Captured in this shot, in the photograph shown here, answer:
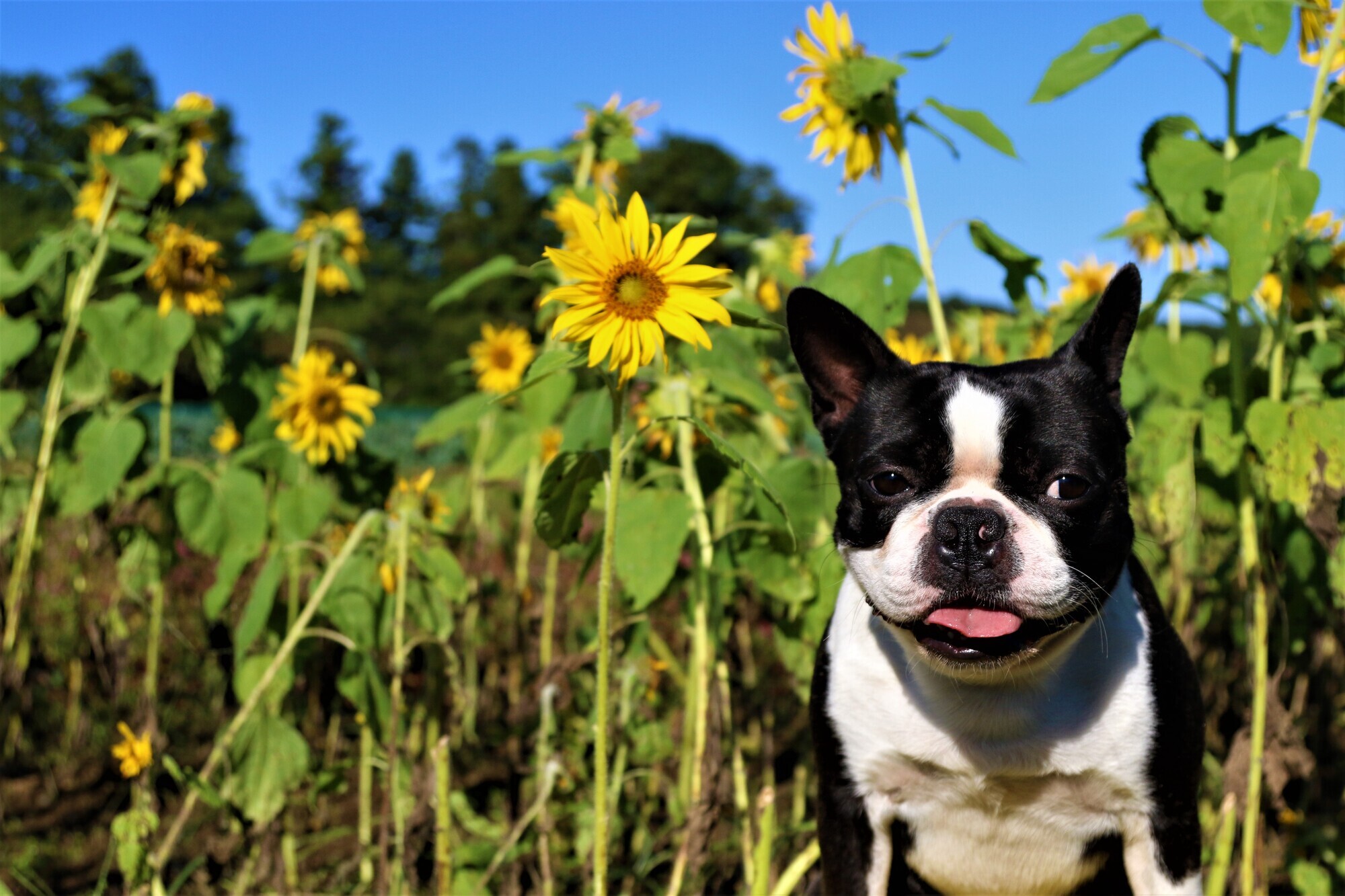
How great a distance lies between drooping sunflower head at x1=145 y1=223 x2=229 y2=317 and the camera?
3676 mm

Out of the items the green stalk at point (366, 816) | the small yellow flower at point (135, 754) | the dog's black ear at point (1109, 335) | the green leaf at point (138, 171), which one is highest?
the green leaf at point (138, 171)

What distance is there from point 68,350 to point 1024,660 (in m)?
2.81

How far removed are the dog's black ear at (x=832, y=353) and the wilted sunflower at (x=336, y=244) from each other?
Answer: 2.29 m

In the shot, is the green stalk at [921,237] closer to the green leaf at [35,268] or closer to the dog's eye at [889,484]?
the dog's eye at [889,484]

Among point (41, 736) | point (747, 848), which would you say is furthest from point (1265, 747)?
point (41, 736)

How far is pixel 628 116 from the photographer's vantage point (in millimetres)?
3549

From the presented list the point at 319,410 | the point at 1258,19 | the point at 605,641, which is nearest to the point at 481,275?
the point at 319,410

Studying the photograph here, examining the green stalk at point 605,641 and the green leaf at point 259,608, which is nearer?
the green stalk at point 605,641

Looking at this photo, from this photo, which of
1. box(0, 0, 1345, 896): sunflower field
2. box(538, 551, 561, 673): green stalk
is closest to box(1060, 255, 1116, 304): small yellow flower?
box(0, 0, 1345, 896): sunflower field

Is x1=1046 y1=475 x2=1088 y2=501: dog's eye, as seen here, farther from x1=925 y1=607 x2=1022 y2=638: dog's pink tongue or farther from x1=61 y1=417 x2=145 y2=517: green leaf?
x1=61 y1=417 x2=145 y2=517: green leaf

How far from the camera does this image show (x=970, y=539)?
186cm

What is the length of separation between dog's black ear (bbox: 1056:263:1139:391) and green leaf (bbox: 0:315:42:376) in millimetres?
2782

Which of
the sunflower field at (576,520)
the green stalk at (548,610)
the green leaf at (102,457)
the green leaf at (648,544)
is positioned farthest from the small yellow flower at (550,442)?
the green leaf at (648,544)

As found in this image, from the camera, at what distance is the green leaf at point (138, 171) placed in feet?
11.1
